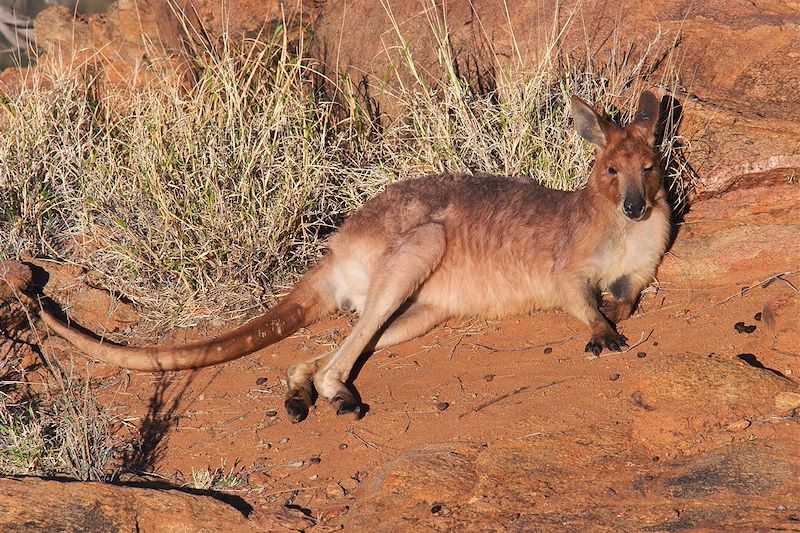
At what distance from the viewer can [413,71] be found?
22.4 feet

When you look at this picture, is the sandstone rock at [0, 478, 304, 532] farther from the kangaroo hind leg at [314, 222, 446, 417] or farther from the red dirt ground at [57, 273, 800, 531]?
the kangaroo hind leg at [314, 222, 446, 417]

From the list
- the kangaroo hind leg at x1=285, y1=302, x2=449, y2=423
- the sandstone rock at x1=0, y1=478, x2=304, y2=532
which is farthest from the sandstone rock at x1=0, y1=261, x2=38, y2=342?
the sandstone rock at x1=0, y1=478, x2=304, y2=532

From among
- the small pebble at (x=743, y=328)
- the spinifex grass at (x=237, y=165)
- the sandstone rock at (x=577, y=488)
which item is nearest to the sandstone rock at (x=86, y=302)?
the spinifex grass at (x=237, y=165)

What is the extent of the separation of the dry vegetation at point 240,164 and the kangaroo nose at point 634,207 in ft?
2.77

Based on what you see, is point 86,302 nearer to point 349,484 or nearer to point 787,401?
point 349,484

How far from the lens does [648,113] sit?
5.69 m

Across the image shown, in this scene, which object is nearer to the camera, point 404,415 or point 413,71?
point 404,415

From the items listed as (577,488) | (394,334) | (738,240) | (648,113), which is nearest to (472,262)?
(394,334)

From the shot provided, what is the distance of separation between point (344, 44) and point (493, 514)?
4684 mm

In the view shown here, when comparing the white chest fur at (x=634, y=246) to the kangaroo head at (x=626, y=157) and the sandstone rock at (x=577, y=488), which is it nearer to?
the kangaroo head at (x=626, y=157)

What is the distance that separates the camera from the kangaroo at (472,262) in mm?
5453

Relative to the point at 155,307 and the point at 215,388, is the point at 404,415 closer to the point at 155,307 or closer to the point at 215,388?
the point at 215,388

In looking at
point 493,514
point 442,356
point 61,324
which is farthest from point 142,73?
point 493,514

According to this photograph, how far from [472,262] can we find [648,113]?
1.31 meters
